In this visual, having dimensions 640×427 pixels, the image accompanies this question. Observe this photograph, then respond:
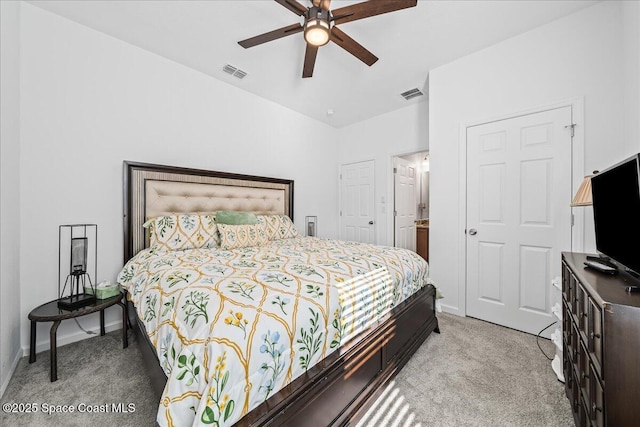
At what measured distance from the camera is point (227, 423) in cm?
89

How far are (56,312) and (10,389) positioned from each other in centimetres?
48

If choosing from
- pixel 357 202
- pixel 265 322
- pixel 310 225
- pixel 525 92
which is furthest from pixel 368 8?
pixel 357 202

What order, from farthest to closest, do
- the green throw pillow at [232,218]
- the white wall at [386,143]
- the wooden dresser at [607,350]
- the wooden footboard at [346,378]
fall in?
the white wall at [386,143], the green throw pillow at [232,218], the wooden footboard at [346,378], the wooden dresser at [607,350]

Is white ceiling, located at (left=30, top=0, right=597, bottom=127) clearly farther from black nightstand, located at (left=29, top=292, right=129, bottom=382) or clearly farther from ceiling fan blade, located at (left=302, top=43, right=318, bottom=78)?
black nightstand, located at (left=29, top=292, right=129, bottom=382)

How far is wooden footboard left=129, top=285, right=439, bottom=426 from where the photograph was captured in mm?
1052

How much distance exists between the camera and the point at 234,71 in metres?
3.14

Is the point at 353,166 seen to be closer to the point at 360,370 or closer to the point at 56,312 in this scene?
the point at 360,370

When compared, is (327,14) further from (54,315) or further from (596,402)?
(54,315)

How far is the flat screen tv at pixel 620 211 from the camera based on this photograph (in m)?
1.06

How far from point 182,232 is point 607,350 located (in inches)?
113

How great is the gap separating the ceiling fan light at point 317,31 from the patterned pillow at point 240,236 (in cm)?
182

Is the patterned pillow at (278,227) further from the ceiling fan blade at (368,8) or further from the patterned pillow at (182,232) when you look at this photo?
the ceiling fan blade at (368,8)

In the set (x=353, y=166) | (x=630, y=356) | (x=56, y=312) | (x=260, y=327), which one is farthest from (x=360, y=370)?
(x=353, y=166)

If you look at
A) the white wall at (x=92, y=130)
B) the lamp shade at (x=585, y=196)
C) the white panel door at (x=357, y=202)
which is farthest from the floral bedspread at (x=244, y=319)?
the white panel door at (x=357, y=202)
